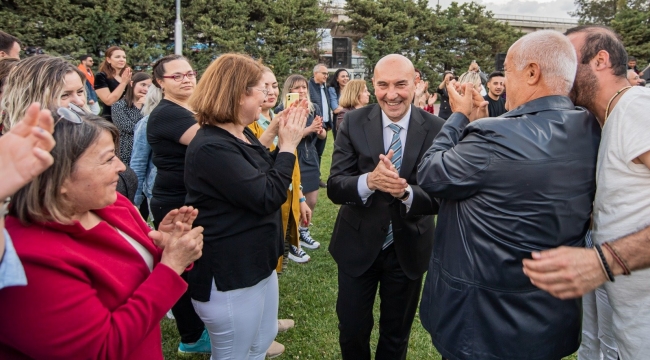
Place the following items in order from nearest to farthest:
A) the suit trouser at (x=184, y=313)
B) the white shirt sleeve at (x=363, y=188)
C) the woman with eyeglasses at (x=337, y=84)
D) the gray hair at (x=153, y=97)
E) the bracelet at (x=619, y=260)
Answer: the bracelet at (x=619, y=260) < the white shirt sleeve at (x=363, y=188) < the suit trouser at (x=184, y=313) < the gray hair at (x=153, y=97) < the woman with eyeglasses at (x=337, y=84)

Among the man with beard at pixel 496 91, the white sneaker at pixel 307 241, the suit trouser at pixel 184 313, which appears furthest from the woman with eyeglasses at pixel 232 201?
the man with beard at pixel 496 91

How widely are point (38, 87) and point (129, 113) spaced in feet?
7.63

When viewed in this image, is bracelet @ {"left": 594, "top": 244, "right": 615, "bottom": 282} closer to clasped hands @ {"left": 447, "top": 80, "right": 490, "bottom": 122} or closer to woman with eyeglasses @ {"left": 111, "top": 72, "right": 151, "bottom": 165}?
clasped hands @ {"left": 447, "top": 80, "right": 490, "bottom": 122}

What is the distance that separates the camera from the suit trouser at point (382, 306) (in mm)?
2713

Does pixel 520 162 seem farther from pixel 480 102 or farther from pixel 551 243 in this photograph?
pixel 480 102

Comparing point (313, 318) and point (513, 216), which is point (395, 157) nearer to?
point (513, 216)

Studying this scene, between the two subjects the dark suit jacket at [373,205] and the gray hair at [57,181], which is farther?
the dark suit jacket at [373,205]

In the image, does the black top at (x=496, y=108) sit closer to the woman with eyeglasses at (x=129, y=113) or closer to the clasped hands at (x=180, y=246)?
the woman with eyeglasses at (x=129, y=113)

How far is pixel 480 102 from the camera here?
86.4 inches

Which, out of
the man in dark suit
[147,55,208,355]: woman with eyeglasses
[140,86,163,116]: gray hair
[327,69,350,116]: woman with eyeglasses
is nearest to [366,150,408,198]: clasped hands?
the man in dark suit

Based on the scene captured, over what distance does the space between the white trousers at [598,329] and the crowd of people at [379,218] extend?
0.03 feet

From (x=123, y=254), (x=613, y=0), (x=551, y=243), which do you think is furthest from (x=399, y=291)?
(x=613, y=0)

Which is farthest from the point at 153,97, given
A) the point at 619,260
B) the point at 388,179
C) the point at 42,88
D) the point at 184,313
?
the point at 619,260

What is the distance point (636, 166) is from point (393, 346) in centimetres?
177
